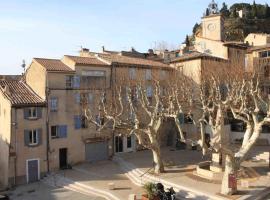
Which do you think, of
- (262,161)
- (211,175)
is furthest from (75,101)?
(262,161)

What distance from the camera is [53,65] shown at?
36.3m

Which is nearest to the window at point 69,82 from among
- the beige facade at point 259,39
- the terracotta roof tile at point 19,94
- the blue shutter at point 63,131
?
the terracotta roof tile at point 19,94

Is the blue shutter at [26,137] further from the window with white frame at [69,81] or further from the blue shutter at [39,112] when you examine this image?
the window with white frame at [69,81]

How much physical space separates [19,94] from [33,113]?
2.60 metres

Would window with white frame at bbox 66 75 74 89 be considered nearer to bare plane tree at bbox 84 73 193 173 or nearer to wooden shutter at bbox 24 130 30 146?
bare plane tree at bbox 84 73 193 173

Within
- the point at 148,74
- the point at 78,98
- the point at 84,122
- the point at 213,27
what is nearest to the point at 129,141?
the point at 84,122

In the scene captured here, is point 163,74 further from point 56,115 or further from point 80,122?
point 56,115

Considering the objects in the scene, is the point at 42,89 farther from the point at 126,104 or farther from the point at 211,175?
the point at 211,175

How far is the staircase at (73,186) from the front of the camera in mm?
27300

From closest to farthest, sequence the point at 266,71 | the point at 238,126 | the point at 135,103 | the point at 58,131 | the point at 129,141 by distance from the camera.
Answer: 1. the point at 58,131
2. the point at 135,103
3. the point at 129,141
4. the point at 238,126
5. the point at 266,71

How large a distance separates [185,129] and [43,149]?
17.8 metres

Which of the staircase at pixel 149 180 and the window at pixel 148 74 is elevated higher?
the window at pixel 148 74

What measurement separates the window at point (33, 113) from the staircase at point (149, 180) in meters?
9.90

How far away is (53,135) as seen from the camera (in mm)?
35562
